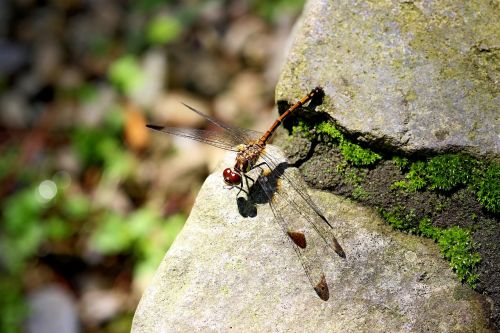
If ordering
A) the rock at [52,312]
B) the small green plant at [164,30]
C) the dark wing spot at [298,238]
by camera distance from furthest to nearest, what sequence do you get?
the small green plant at [164,30]
the rock at [52,312]
the dark wing spot at [298,238]

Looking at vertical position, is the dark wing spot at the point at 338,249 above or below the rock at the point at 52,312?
above

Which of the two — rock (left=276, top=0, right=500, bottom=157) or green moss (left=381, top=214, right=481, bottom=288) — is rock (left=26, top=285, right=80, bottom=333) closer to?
rock (left=276, top=0, right=500, bottom=157)

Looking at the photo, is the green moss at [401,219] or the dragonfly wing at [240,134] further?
the dragonfly wing at [240,134]

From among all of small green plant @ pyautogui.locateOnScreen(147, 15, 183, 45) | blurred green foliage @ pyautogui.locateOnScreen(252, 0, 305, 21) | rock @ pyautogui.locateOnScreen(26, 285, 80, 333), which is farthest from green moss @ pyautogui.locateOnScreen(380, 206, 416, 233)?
small green plant @ pyautogui.locateOnScreen(147, 15, 183, 45)

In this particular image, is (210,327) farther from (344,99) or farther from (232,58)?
(232,58)

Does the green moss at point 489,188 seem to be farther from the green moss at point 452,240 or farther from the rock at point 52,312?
the rock at point 52,312

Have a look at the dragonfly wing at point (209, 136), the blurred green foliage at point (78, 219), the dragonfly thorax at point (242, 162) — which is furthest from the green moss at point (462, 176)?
the blurred green foliage at point (78, 219)

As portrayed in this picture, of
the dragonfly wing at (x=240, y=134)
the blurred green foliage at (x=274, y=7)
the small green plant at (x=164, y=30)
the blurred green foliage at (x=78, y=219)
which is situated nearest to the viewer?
the dragonfly wing at (x=240, y=134)
